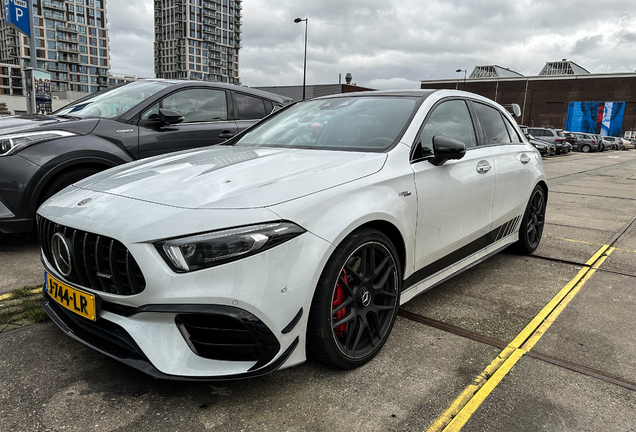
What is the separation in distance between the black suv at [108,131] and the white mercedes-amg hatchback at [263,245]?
1743mm

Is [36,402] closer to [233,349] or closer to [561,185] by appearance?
[233,349]

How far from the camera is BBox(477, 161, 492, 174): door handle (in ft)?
11.2

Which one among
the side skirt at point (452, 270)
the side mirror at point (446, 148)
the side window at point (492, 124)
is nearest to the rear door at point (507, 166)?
the side window at point (492, 124)

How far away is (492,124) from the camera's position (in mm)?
4016

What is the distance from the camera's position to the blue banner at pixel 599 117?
2761 inches

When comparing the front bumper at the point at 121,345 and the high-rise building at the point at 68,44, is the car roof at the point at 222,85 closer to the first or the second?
the front bumper at the point at 121,345

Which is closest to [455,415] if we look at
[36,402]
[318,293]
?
[318,293]

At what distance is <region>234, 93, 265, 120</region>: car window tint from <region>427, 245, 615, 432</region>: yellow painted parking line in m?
4.08

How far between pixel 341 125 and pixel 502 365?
178 centimetres

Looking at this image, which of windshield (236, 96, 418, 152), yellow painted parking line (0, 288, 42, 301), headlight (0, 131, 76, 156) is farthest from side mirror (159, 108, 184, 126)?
yellow painted parking line (0, 288, 42, 301)

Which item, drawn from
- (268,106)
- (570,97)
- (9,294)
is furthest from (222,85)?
(570,97)

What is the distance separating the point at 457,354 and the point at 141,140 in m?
3.78

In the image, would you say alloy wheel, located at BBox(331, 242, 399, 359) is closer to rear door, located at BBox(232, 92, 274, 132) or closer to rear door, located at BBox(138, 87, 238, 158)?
rear door, located at BBox(138, 87, 238, 158)

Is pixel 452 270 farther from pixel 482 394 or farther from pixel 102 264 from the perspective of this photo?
pixel 102 264
